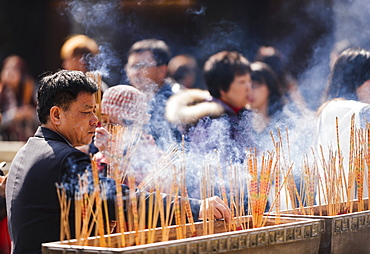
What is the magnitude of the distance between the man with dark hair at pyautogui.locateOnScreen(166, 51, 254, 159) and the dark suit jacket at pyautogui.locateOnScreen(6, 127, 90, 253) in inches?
60.6

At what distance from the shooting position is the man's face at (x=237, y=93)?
13.8 ft

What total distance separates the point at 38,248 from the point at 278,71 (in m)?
3.33

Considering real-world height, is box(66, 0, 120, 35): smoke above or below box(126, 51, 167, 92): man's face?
above

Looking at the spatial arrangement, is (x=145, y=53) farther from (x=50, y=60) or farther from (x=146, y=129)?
(x=50, y=60)

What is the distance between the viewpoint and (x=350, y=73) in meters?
3.88

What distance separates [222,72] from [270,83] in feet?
2.27

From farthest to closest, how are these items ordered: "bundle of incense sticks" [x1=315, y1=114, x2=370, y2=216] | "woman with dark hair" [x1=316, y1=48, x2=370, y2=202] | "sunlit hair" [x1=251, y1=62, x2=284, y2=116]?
"sunlit hair" [x1=251, y1=62, x2=284, y2=116]
"woman with dark hair" [x1=316, y1=48, x2=370, y2=202]
"bundle of incense sticks" [x1=315, y1=114, x2=370, y2=216]

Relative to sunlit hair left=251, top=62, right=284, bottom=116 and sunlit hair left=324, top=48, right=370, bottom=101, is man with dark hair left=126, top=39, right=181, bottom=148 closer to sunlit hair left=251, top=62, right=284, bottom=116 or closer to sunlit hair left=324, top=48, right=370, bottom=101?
sunlit hair left=251, top=62, right=284, bottom=116

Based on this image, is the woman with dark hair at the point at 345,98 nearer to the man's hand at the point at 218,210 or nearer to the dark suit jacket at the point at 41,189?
the man's hand at the point at 218,210

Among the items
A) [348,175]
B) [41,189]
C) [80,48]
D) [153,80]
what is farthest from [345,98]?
[41,189]

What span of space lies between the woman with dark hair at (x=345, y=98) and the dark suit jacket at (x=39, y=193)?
6.10ft

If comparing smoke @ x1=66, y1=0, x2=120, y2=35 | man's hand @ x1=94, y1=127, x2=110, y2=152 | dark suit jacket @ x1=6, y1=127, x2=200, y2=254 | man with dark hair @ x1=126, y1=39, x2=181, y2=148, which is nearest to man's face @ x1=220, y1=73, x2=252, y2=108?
man with dark hair @ x1=126, y1=39, x2=181, y2=148

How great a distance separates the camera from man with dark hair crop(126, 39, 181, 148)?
4.26 metres

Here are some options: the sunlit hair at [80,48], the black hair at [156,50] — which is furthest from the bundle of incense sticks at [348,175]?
the sunlit hair at [80,48]
